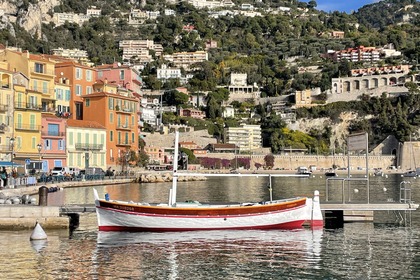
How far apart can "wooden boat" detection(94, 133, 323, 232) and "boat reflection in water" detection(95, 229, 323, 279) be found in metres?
0.33

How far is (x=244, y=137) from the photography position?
472 ft

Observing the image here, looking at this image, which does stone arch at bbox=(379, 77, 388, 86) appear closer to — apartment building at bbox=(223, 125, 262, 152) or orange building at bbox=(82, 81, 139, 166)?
apartment building at bbox=(223, 125, 262, 152)

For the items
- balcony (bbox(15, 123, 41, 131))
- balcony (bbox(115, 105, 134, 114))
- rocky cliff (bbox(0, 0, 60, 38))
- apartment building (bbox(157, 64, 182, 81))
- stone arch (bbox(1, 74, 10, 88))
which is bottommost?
balcony (bbox(15, 123, 41, 131))

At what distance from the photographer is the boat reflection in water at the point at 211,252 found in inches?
794

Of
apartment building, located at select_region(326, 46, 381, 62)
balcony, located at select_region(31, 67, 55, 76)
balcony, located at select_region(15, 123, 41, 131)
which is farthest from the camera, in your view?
apartment building, located at select_region(326, 46, 381, 62)

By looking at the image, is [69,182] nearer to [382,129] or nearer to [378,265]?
[378,265]

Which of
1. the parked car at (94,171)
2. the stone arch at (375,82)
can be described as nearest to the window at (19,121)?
the parked car at (94,171)

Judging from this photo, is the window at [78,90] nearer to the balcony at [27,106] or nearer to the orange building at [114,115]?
the orange building at [114,115]

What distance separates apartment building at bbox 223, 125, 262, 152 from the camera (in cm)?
14186

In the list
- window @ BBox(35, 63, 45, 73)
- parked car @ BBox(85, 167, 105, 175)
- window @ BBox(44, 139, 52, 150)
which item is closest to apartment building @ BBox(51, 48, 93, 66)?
parked car @ BBox(85, 167, 105, 175)

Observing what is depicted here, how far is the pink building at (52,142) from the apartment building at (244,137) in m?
82.7

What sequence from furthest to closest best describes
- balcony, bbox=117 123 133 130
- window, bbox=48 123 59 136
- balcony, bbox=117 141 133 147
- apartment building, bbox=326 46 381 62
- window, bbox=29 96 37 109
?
apartment building, bbox=326 46 381 62
balcony, bbox=117 141 133 147
balcony, bbox=117 123 133 130
window, bbox=48 123 59 136
window, bbox=29 96 37 109

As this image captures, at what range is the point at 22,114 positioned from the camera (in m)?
52.9

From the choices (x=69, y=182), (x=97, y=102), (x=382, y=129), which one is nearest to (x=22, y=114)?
(x=69, y=182)
